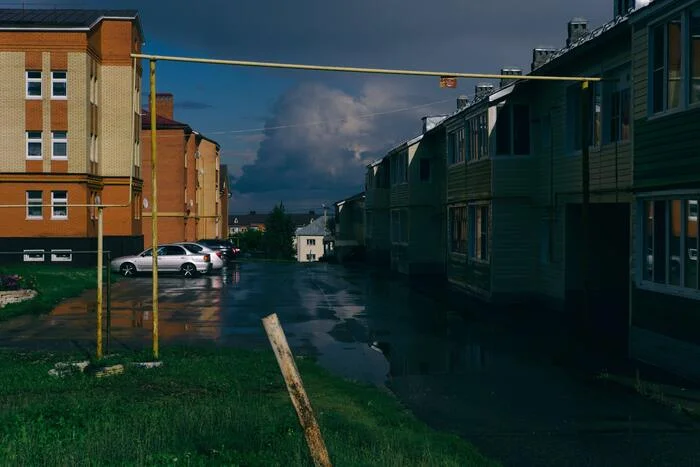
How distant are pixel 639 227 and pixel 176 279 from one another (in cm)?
2878

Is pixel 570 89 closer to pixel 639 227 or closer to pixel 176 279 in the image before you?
pixel 639 227

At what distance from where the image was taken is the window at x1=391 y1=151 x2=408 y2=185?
42791 mm

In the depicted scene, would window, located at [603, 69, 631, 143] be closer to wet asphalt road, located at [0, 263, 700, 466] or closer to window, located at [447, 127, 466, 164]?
wet asphalt road, located at [0, 263, 700, 466]

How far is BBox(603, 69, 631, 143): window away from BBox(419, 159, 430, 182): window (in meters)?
20.8

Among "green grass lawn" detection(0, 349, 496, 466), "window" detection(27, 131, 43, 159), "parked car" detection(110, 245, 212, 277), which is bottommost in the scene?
"green grass lawn" detection(0, 349, 496, 466)

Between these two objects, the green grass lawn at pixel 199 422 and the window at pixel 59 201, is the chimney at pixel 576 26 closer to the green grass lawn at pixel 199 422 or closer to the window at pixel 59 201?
the green grass lawn at pixel 199 422

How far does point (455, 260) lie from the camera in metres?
31.7

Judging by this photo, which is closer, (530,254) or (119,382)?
(119,382)

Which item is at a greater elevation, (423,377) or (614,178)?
(614,178)

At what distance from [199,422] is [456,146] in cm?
2373

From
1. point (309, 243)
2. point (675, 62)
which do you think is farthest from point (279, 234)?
point (675, 62)

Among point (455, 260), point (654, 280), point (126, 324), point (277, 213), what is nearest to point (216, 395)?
point (654, 280)

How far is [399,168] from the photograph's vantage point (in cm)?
4525

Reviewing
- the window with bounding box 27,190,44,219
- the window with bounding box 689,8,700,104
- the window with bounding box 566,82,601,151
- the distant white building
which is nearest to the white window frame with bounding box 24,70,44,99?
the window with bounding box 27,190,44,219
